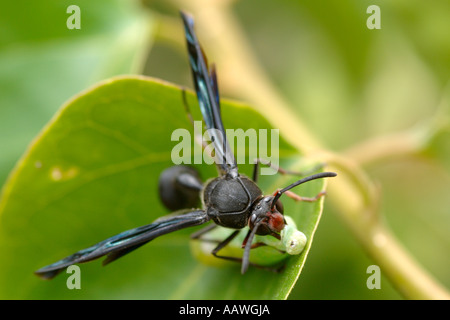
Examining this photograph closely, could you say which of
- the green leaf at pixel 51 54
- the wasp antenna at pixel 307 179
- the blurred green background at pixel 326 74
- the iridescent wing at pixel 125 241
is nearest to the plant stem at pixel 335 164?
the blurred green background at pixel 326 74

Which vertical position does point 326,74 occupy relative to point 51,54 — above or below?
below

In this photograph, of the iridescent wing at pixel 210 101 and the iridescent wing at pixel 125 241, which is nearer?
the iridescent wing at pixel 125 241

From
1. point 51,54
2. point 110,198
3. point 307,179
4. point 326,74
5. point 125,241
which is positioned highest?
point 51,54

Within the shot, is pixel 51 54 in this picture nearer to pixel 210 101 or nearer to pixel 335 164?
pixel 210 101


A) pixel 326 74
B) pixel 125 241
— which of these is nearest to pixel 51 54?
pixel 125 241

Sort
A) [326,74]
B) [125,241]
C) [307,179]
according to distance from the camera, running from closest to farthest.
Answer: [307,179] < [125,241] < [326,74]

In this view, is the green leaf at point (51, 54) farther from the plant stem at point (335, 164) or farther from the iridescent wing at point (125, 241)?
the iridescent wing at point (125, 241)
